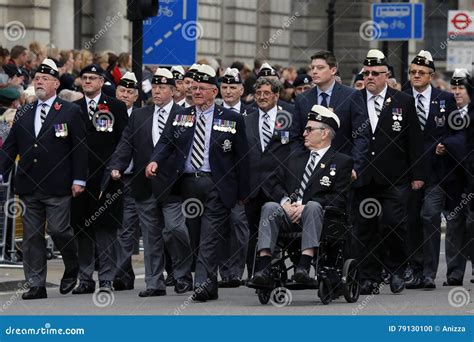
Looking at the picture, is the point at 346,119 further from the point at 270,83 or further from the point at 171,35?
the point at 171,35

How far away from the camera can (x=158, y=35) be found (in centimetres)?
2244

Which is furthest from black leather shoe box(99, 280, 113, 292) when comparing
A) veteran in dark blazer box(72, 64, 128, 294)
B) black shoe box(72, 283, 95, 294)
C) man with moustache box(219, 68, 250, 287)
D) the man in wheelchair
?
the man in wheelchair

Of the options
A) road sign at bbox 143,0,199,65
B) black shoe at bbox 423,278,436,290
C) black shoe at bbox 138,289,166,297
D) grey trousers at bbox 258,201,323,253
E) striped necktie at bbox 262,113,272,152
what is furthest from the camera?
road sign at bbox 143,0,199,65

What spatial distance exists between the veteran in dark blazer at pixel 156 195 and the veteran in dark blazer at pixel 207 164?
13cm

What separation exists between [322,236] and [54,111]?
9.27ft

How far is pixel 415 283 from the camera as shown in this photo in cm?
1800

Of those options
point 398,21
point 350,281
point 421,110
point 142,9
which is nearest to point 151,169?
point 350,281

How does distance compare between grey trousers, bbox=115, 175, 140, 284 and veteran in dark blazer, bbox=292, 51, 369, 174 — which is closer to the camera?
veteran in dark blazer, bbox=292, 51, 369, 174

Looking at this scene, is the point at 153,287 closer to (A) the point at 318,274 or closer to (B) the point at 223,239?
(B) the point at 223,239

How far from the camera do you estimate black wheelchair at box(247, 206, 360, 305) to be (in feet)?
51.3

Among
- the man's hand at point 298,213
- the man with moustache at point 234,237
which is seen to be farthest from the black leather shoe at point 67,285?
the man's hand at point 298,213

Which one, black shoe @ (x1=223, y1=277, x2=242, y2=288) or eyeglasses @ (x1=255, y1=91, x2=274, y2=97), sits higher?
eyeglasses @ (x1=255, y1=91, x2=274, y2=97)

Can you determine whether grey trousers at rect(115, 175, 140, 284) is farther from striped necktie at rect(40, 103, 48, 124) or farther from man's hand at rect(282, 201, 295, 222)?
man's hand at rect(282, 201, 295, 222)

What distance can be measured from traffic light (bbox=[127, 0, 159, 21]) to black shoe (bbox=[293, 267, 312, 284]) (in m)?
5.82
